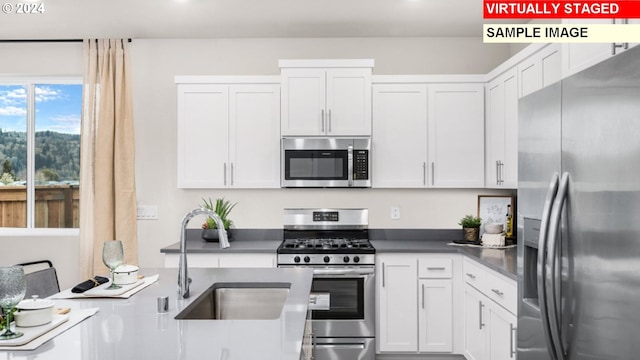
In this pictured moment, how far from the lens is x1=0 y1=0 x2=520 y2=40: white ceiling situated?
3.24 metres

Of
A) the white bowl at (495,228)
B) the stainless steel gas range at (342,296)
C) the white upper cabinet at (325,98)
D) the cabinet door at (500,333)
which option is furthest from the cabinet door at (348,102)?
the cabinet door at (500,333)

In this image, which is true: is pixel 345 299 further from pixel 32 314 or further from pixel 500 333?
pixel 32 314

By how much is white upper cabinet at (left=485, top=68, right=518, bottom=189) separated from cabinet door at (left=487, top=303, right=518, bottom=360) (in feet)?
2.90

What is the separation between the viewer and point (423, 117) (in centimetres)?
365

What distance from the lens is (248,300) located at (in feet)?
6.92

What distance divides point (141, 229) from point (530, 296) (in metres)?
3.25

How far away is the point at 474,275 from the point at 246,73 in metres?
2.49

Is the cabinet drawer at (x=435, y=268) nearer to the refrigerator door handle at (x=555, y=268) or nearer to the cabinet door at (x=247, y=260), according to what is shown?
the cabinet door at (x=247, y=260)

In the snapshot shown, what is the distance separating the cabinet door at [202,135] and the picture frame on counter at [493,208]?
2.17 m

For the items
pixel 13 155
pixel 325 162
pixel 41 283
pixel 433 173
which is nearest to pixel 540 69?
pixel 433 173

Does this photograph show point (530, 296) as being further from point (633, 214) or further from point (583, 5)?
point (583, 5)

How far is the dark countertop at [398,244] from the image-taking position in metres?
2.95

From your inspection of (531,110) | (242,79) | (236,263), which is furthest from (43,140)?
(531,110)

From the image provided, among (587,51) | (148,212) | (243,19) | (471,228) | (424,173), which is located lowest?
(471,228)
